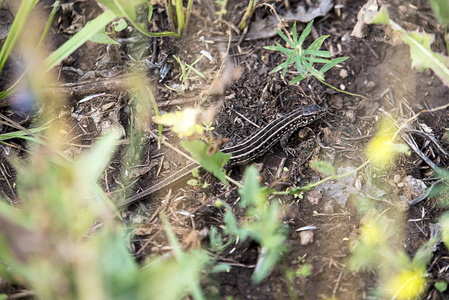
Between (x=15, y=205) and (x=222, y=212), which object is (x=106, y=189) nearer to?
(x=15, y=205)

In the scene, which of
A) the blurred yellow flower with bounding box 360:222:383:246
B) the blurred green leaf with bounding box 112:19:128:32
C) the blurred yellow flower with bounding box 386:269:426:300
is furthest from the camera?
the blurred green leaf with bounding box 112:19:128:32

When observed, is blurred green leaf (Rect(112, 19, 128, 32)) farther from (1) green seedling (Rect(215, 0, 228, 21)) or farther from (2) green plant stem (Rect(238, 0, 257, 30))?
(2) green plant stem (Rect(238, 0, 257, 30))

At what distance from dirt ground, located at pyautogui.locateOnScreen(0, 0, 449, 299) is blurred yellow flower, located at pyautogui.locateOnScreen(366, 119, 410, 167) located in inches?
3.7

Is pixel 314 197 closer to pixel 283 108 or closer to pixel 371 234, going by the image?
pixel 371 234

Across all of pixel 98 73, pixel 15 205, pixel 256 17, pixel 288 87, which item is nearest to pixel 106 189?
pixel 15 205

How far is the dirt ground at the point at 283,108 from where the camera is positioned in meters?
3.60

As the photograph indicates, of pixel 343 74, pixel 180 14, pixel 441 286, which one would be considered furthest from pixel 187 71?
pixel 441 286

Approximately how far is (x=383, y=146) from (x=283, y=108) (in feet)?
4.32

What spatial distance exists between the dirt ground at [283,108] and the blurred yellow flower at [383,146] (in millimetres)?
94

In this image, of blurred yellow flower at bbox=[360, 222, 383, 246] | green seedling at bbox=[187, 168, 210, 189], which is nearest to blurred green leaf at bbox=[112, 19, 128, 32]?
green seedling at bbox=[187, 168, 210, 189]

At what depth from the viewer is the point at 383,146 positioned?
4090 mm

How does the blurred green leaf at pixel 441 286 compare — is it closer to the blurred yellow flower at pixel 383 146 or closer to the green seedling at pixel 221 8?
the blurred yellow flower at pixel 383 146

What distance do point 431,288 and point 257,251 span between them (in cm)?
154

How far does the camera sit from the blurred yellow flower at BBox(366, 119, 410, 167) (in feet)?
13.4
